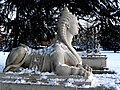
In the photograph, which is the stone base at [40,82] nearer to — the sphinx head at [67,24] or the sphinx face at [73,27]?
the sphinx head at [67,24]

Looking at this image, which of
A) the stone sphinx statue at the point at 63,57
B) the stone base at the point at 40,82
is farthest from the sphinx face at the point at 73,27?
the stone base at the point at 40,82

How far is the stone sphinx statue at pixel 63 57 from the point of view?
614cm

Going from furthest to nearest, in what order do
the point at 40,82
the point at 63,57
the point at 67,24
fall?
the point at 67,24
the point at 63,57
the point at 40,82

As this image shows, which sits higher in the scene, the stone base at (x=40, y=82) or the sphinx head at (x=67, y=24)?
the sphinx head at (x=67, y=24)

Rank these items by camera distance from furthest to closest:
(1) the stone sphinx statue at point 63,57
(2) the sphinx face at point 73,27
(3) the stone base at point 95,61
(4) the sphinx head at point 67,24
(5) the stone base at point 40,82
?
1. (3) the stone base at point 95,61
2. (2) the sphinx face at point 73,27
3. (4) the sphinx head at point 67,24
4. (1) the stone sphinx statue at point 63,57
5. (5) the stone base at point 40,82

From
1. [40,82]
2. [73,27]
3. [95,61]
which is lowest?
[40,82]

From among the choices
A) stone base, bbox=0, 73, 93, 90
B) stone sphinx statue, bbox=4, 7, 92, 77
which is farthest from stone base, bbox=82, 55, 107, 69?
stone base, bbox=0, 73, 93, 90

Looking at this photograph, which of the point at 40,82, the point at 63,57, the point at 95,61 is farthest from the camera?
the point at 95,61

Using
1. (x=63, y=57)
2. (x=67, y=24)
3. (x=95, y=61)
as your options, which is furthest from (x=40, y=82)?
(x=95, y=61)

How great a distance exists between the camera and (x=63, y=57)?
6520 millimetres

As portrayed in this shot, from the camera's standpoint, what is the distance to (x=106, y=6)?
1500 cm

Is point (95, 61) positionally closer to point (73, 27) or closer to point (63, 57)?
point (73, 27)

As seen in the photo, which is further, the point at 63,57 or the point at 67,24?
the point at 67,24

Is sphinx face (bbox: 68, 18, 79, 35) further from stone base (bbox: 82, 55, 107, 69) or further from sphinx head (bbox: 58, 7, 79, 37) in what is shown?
stone base (bbox: 82, 55, 107, 69)
